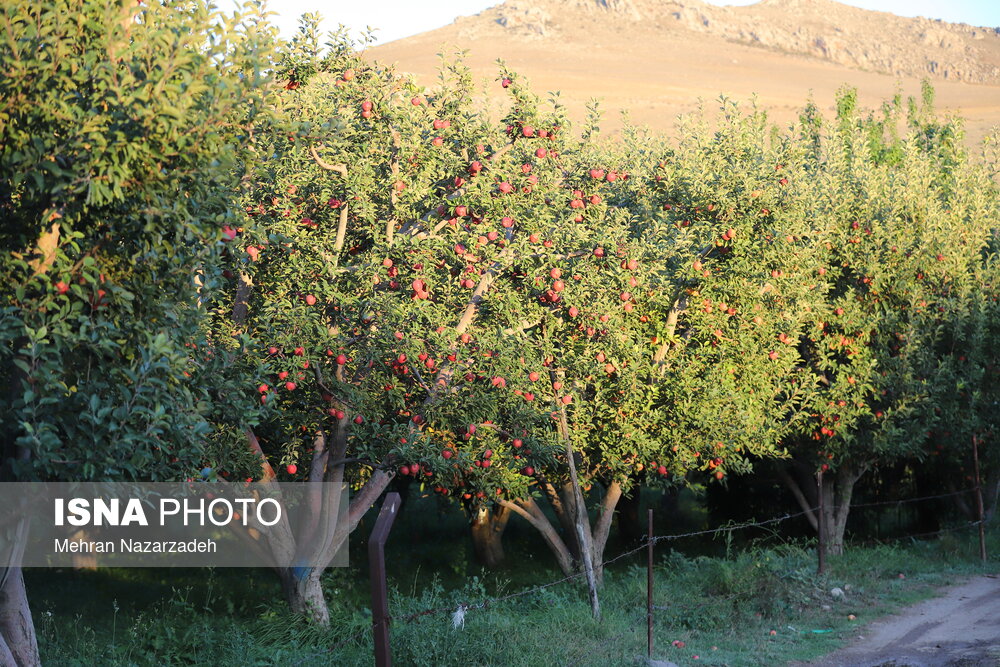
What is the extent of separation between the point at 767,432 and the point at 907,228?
17.5 ft

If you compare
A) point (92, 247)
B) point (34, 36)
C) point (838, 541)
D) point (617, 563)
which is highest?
point (34, 36)

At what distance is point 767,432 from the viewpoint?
1547cm

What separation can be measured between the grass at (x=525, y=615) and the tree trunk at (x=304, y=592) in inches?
6.8

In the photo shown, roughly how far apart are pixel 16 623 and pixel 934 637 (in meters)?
9.91

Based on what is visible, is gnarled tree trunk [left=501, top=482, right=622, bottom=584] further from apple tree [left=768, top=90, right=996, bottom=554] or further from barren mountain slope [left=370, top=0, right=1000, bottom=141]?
barren mountain slope [left=370, top=0, right=1000, bottom=141]

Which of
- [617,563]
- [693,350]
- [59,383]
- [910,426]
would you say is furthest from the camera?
[617,563]

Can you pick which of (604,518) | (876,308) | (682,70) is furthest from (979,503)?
(682,70)

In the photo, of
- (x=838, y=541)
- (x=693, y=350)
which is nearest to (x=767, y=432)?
(x=693, y=350)

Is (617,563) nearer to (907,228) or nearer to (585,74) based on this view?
(907,228)

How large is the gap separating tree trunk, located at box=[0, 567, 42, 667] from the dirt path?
7.86 metres

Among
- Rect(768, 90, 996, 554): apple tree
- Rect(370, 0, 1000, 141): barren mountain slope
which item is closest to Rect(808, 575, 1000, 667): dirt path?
Rect(768, 90, 996, 554): apple tree

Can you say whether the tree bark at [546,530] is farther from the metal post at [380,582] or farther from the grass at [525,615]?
the metal post at [380,582]

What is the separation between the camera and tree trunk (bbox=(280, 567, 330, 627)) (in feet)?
40.0

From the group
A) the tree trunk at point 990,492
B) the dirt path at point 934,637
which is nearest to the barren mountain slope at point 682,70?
the tree trunk at point 990,492
